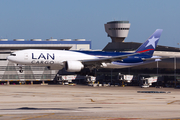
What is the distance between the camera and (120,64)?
71625 mm

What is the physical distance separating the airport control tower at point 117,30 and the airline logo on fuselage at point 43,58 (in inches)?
A: 4103

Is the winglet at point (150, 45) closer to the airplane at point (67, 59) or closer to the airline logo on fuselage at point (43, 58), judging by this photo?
the airplane at point (67, 59)

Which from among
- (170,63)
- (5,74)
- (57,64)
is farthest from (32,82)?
(170,63)

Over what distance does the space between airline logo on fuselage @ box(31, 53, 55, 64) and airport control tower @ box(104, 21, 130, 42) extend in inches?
4103

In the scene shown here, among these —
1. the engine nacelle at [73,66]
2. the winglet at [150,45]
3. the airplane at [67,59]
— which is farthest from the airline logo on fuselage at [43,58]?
the winglet at [150,45]

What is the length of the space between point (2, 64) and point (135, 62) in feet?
170

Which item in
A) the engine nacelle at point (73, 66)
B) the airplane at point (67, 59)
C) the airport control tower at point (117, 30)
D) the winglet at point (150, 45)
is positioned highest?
the airport control tower at point (117, 30)

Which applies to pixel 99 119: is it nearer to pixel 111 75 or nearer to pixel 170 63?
pixel 170 63

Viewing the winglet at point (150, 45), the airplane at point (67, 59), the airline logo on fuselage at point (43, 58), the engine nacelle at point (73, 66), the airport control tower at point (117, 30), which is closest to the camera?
the airline logo on fuselage at point (43, 58)

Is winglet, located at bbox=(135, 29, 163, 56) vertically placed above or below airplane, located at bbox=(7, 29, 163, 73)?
above

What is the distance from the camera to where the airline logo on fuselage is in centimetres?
6173

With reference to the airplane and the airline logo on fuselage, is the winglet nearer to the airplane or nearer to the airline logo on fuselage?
the airplane

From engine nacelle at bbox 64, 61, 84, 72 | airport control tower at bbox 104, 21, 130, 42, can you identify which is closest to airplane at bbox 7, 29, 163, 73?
engine nacelle at bbox 64, 61, 84, 72

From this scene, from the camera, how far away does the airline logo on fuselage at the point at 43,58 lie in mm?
61731
